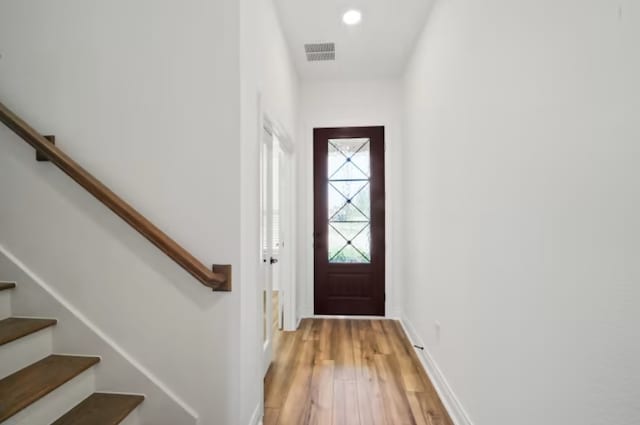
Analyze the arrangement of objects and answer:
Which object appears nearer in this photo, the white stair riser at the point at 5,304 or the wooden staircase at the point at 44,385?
the wooden staircase at the point at 44,385

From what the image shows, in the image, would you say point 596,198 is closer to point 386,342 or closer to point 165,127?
point 165,127

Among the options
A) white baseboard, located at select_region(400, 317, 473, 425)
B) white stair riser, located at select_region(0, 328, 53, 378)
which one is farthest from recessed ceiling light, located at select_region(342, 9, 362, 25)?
white stair riser, located at select_region(0, 328, 53, 378)

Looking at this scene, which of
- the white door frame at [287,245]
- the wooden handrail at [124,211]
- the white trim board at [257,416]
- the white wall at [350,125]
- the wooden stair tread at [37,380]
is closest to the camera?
the wooden stair tread at [37,380]

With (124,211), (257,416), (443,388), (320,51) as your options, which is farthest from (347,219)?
(124,211)

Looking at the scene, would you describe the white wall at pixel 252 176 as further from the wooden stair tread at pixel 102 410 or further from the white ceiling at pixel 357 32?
the wooden stair tread at pixel 102 410

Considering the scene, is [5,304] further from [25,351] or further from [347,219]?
[347,219]

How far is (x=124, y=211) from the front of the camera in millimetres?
1525

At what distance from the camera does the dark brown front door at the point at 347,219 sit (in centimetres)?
393

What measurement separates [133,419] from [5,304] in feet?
3.08

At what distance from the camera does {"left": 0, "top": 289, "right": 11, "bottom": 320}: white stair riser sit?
64.5 inches

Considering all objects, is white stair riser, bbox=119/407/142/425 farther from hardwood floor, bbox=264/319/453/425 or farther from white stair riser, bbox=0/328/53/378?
hardwood floor, bbox=264/319/453/425

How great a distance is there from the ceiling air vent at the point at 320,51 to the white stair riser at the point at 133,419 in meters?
3.26

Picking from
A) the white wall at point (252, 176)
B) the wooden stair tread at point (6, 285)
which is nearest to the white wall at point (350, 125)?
the white wall at point (252, 176)

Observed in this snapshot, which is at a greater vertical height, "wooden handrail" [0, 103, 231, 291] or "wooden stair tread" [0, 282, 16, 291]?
"wooden handrail" [0, 103, 231, 291]
